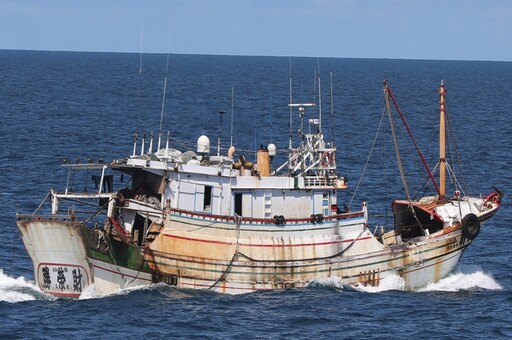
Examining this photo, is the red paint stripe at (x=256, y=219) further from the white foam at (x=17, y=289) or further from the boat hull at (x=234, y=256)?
the white foam at (x=17, y=289)

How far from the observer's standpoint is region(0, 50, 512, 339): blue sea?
41.1 meters

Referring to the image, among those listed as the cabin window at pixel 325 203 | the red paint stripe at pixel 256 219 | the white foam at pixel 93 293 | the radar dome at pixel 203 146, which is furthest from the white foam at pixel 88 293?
the cabin window at pixel 325 203

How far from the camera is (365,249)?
47.8 meters

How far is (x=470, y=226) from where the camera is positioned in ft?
161

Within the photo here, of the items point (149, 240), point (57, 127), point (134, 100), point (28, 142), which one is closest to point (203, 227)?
point (149, 240)

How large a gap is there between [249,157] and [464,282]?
2842 centimetres

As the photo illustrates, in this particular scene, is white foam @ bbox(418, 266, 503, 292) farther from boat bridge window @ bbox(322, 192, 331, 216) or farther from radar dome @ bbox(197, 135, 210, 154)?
radar dome @ bbox(197, 135, 210, 154)

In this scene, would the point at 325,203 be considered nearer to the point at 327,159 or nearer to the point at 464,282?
the point at 327,159

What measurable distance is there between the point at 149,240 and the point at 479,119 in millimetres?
81462

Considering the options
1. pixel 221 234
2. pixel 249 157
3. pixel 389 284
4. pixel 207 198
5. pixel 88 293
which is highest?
pixel 249 157

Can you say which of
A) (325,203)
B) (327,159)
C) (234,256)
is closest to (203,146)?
(234,256)

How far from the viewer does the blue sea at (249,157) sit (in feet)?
135

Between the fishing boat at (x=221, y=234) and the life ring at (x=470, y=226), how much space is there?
4 centimetres

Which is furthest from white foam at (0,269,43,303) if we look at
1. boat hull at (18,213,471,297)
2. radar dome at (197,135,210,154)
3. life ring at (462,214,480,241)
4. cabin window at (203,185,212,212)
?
life ring at (462,214,480,241)
